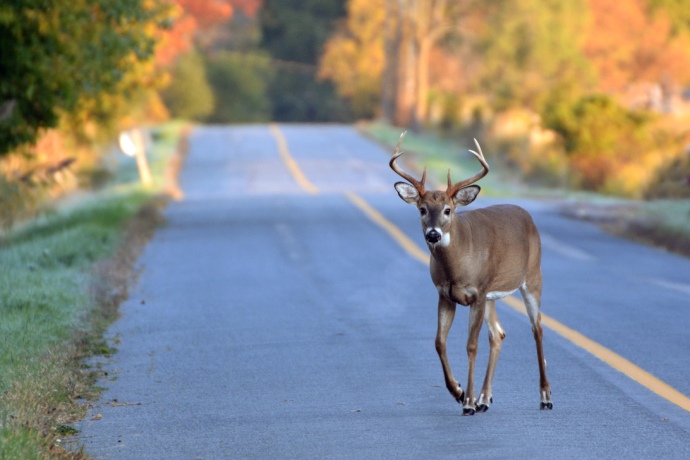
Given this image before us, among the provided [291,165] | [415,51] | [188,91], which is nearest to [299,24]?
[188,91]

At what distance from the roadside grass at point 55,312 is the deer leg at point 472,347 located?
2.54 metres

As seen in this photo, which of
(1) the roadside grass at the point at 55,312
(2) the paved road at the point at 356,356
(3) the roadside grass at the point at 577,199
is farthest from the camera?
(3) the roadside grass at the point at 577,199

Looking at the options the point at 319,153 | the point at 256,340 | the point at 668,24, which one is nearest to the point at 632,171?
the point at 319,153

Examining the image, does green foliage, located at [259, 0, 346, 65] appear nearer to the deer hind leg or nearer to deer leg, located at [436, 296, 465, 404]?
the deer hind leg

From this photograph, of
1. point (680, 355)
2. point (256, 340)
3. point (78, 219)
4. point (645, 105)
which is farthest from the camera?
point (645, 105)

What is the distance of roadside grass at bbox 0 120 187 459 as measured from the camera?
797 cm

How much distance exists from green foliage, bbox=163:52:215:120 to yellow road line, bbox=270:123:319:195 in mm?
14163

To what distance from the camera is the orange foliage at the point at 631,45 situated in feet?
277

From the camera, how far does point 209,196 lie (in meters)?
32.6

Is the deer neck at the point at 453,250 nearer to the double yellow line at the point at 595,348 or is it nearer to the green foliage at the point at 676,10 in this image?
the double yellow line at the point at 595,348

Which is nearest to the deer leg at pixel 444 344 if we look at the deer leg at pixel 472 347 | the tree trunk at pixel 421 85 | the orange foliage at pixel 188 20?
the deer leg at pixel 472 347

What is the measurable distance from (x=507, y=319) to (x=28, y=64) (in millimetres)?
8443

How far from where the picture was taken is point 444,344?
8508 mm

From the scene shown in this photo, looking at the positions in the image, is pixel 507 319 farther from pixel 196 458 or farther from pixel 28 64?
pixel 28 64
